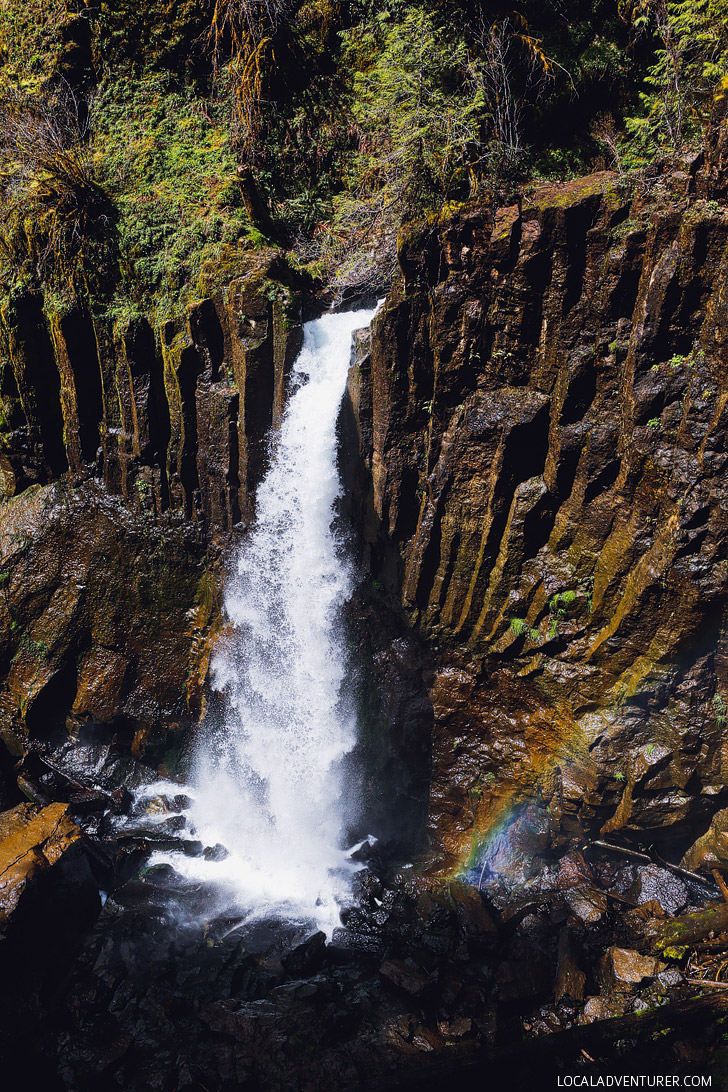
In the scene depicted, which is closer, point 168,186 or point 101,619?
point 168,186

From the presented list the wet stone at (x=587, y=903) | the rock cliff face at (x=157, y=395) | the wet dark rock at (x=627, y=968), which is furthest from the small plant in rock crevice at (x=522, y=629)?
the rock cliff face at (x=157, y=395)

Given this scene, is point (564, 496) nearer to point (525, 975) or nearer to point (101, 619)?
point (525, 975)

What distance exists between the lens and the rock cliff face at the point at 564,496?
6.49 meters

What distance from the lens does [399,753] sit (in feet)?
30.8

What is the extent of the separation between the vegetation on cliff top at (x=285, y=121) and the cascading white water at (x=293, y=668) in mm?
2671

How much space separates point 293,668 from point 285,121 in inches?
411

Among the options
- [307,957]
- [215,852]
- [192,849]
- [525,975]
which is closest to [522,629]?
[525,975]

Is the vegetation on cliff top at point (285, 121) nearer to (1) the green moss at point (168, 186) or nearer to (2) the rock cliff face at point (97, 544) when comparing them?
(1) the green moss at point (168, 186)

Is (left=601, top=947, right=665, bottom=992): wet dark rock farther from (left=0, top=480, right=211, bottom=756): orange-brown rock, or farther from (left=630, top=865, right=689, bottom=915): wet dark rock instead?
(left=0, top=480, right=211, bottom=756): orange-brown rock

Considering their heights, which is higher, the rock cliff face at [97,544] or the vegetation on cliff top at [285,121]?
the vegetation on cliff top at [285,121]

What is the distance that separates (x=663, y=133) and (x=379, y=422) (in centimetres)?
539

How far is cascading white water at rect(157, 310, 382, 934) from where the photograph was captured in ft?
30.6

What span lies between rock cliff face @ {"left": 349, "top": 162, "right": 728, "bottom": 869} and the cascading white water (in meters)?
1.03

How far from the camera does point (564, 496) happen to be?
7.64 m
